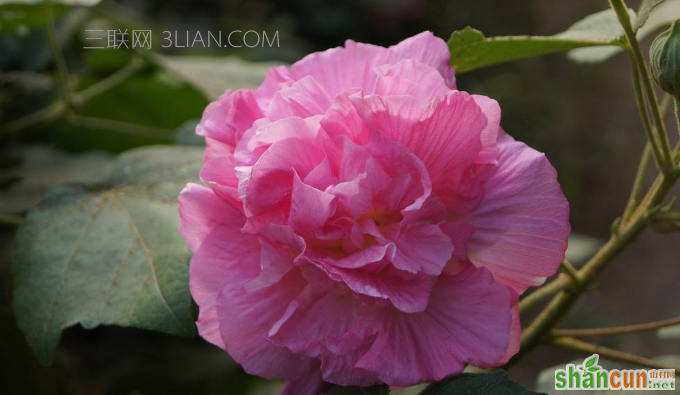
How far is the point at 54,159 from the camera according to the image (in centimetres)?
85

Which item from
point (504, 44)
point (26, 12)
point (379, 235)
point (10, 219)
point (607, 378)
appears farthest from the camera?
point (26, 12)

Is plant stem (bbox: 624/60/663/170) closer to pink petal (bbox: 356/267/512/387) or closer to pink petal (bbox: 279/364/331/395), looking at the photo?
pink petal (bbox: 356/267/512/387)

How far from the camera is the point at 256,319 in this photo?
427 mm

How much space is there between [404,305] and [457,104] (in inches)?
4.8

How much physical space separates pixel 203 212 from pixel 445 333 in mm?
174

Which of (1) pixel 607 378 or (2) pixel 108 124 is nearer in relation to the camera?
(1) pixel 607 378

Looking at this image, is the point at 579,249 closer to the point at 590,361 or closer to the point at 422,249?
the point at 590,361

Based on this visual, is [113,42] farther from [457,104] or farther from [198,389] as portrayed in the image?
[457,104]

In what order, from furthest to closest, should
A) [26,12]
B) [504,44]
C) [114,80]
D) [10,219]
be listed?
[114,80] → [26,12] → [10,219] → [504,44]

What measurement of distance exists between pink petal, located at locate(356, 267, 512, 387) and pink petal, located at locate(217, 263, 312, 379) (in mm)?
58

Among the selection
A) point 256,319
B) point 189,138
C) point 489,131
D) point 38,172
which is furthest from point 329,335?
point 38,172

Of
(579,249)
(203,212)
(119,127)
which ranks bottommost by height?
(579,249)

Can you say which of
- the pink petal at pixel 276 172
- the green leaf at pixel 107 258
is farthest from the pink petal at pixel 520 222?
the green leaf at pixel 107 258

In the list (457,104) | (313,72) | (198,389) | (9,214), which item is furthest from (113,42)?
(457,104)
